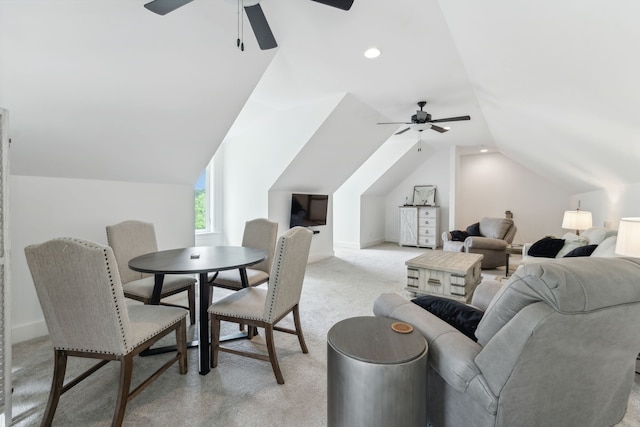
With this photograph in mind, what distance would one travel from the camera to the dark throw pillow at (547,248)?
151 inches

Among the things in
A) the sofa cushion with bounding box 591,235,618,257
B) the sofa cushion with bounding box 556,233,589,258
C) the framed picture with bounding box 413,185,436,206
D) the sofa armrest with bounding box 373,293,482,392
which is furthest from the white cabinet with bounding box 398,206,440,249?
the sofa armrest with bounding box 373,293,482,392

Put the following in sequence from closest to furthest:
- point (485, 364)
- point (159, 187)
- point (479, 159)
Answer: point (485, 364) < point (159, 187) < point (479, 159)

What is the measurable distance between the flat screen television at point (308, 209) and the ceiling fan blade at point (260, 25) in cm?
344

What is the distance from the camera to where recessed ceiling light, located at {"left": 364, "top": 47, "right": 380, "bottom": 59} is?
2851mm

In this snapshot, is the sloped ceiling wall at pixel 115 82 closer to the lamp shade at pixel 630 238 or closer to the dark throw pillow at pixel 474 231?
the lamp shade at pixel 630 238

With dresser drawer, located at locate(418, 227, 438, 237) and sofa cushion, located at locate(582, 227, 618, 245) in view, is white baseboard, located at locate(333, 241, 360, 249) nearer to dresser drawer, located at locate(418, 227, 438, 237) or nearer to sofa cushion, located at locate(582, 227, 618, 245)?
dresser drawer, located at locate(418, 227, 438, 237)

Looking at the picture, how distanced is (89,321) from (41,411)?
0.76 meters

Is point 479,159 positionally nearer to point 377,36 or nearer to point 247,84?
point 377,36

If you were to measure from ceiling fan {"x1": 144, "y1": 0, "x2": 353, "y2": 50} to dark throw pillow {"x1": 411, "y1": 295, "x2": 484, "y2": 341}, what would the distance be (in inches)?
73.0

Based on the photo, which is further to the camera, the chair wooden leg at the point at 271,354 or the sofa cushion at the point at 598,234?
the sofa cushion at the point at 598,234

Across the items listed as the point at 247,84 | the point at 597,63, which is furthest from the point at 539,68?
the point at 247,84

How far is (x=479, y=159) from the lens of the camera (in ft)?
26.1

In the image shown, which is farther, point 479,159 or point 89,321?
point 479,159

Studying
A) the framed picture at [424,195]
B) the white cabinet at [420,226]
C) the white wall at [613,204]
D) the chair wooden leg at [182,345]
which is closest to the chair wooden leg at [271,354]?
the chair wooden leg at [182,345]
